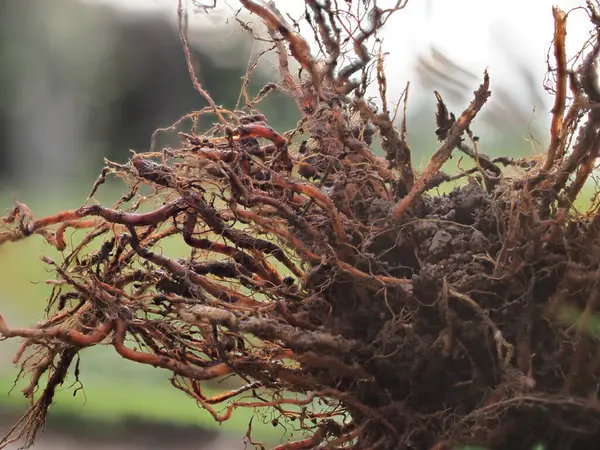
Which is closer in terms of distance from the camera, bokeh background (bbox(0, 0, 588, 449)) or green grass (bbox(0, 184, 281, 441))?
bokeh background (bbox(0, 0, 588, 449))

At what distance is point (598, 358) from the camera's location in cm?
55

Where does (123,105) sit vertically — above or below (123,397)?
above

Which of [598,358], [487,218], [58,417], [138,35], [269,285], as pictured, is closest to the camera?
[598,358]

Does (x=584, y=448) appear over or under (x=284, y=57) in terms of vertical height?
under

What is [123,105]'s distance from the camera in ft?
3.45

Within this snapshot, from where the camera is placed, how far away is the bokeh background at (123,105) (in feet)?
2.75

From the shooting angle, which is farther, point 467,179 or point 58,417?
point 58,417

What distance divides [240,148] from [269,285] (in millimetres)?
211

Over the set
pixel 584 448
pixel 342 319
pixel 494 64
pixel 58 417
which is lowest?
pixel 584 448

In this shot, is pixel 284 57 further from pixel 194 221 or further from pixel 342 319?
pixel 342 319

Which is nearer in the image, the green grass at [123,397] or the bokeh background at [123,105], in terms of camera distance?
the bokeh background at [123,105]

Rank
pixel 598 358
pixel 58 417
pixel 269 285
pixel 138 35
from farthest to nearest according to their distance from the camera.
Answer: pixel 58 417, pixel 138 35, pixel 269 285, pixel 598 358

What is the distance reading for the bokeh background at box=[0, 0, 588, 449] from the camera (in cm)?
84

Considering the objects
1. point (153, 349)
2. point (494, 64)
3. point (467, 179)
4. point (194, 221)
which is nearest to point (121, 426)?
point (153, 349)
